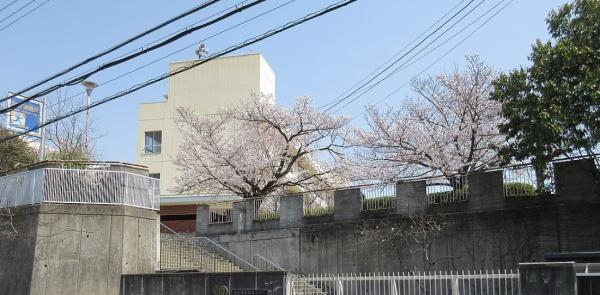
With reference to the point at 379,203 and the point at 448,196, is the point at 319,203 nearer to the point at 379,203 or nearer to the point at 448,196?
the point at 379,203

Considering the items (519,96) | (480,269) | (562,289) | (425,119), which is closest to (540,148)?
(519,96)

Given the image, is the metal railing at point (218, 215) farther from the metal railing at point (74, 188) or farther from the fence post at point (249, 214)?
the metal railing at point (74, 188)

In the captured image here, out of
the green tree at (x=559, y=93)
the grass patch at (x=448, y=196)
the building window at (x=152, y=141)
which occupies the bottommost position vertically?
the grass patch at (x=448, y=196)

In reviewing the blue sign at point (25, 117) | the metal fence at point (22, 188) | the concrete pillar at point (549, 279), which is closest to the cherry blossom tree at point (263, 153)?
the blue sign at point (25, 117)

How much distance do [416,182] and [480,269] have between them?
133 inches

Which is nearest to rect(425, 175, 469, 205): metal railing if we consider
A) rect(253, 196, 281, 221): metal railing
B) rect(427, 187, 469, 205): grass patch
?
rect(427, 187, 469, 205): grass patch

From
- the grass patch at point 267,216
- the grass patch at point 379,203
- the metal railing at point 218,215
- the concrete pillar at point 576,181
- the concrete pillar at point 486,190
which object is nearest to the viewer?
the concrete pillar at point 576,181

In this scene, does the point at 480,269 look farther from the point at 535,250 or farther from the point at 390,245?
the point at 390,245

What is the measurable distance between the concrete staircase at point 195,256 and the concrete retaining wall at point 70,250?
2.08 metres

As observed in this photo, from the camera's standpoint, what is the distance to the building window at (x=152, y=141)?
42094 mm

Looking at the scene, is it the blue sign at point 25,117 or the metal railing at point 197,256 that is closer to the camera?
the metal railing at point 197,256

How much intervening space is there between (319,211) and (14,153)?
17932mm

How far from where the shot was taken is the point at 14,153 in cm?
3050

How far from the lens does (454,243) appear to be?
1719 centimetres
